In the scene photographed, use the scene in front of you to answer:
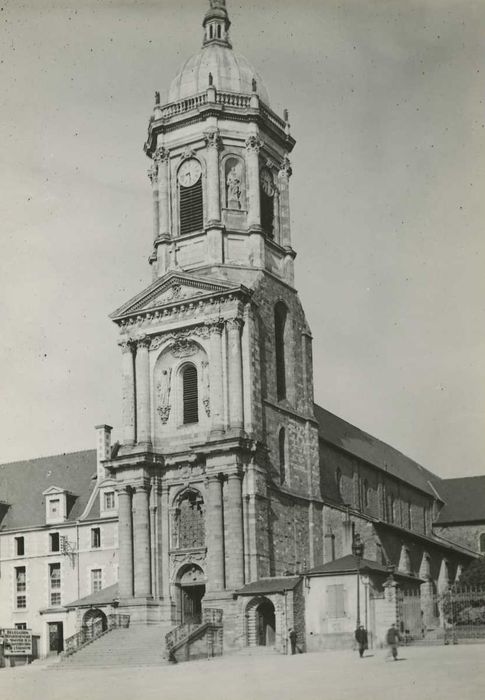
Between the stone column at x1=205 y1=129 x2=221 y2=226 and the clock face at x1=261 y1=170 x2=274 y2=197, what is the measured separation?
2.98 meters

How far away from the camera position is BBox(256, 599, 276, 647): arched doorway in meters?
46.6

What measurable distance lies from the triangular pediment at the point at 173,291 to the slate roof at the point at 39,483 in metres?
13.5

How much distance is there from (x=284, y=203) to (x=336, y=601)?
21.6 metres

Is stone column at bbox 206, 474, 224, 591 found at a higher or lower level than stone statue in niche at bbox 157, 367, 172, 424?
lower

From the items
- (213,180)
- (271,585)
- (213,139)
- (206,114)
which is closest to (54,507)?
(271,585)

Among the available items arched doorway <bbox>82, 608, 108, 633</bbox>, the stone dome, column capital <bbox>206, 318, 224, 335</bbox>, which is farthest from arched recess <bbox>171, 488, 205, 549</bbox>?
the stone dome

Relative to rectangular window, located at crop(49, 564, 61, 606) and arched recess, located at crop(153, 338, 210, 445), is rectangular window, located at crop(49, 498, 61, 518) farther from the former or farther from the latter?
arched recess, located at crop(153, 338, 210, 445)

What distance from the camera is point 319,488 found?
54750 millimetres

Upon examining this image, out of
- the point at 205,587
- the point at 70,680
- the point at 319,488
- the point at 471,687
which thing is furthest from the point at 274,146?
the point at 471,687

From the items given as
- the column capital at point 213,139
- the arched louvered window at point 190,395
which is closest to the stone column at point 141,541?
the arched louvered window at point 190,395

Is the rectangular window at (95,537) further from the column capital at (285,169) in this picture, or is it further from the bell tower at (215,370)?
the column capital at (285,169)

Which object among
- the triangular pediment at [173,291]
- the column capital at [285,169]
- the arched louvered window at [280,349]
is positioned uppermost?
the column capital at [285,169]

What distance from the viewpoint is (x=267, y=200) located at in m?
56.5

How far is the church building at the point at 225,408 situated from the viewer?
156 ft
